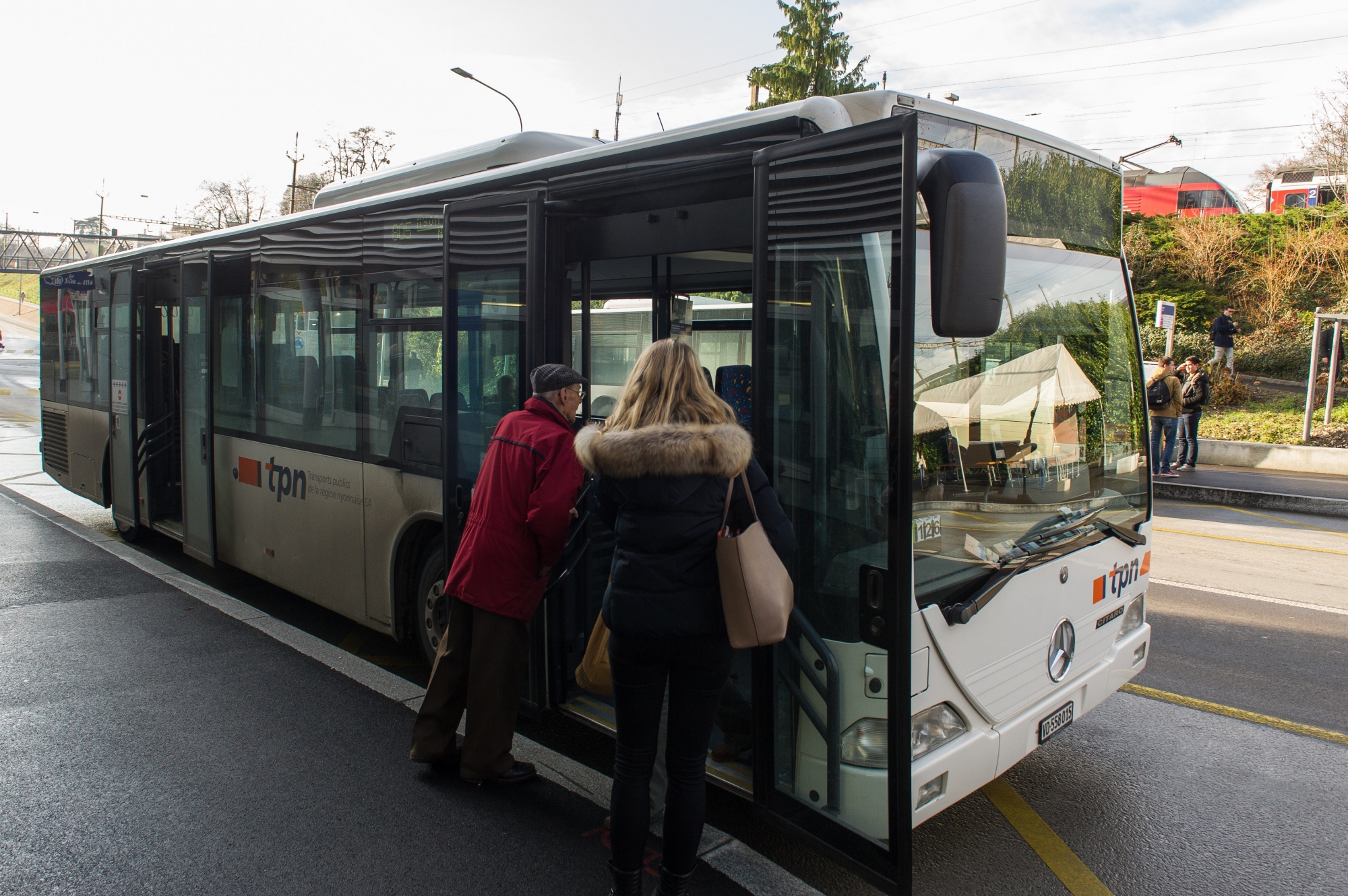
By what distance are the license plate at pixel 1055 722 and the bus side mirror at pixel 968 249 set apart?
5.56 ft

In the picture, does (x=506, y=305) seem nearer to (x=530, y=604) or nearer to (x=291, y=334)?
(x=530, y=604)

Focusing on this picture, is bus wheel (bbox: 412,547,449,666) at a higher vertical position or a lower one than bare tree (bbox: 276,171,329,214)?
lower

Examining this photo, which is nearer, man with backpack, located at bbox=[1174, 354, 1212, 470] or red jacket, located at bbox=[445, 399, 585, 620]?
red jacket, located at bbox=[445, 399, 585, 620]

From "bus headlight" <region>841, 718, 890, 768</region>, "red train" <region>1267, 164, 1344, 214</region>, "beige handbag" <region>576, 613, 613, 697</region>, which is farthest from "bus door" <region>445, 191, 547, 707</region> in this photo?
"red train" <region>1267, 164, 1344, 214</region>

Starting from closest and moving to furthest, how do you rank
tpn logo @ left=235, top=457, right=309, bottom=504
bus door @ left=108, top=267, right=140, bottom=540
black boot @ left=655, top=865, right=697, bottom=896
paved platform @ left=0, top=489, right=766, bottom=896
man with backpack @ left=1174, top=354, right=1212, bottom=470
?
black boot @ left=655, top=865, right=697, bottom=896 → paved platform @ left=0, top=489, right=766, bottom=896 → tpn logo @ left=235, top=457, right=309, bottom=504 → bus door @ left=108, top=267, right=140, bottom=540 → man with backpack @ left=1174, top=354, right=1212, bottom=470

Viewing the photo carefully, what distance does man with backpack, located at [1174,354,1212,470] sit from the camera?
14430mm

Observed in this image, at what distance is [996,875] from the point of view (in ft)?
11.0

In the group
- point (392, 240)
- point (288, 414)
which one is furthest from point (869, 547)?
point (288, 414)

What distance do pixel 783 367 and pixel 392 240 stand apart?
9.53ft

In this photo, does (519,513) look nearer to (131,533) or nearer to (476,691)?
(476,691)

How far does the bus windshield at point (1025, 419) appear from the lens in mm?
2990

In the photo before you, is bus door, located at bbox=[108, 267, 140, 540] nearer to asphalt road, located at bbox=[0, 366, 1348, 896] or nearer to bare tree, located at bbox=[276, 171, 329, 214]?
asphalt road, located at bbox=[0, 366, 1348, 896]

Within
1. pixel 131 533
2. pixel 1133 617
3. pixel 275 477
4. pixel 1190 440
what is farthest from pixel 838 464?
pixel 1190 440

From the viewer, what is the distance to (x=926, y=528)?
298 centimetres
